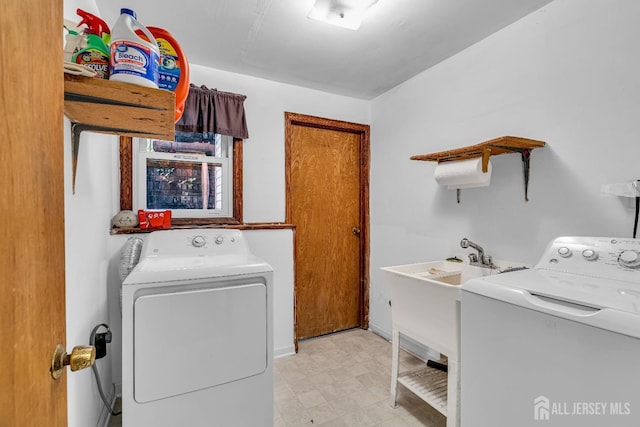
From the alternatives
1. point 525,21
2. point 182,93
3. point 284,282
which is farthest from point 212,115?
point 525,21

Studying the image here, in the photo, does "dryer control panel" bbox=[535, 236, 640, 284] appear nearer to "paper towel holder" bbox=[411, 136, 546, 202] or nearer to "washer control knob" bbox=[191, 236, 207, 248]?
"paper towel holder" bbox=[411, 136, 546, 202]

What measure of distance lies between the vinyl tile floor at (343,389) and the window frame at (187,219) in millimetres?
1297

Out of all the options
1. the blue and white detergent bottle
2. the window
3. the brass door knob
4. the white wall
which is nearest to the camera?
the brass door knob

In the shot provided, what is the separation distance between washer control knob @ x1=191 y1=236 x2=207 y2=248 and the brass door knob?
1.27m

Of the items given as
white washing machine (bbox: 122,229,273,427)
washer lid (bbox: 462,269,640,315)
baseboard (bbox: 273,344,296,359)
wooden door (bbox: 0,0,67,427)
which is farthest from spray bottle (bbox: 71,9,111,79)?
baseboard (bbox: 273,344,296,359)

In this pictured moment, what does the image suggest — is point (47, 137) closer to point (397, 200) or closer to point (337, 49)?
point (337, 49)

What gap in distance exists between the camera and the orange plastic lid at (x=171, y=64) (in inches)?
41.9

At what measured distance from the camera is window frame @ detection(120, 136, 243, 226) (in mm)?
2182

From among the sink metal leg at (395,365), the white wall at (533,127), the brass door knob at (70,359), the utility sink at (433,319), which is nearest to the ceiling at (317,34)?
the white wall at (533,127)

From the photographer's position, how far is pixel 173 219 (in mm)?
2395

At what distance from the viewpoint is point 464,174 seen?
1.92m

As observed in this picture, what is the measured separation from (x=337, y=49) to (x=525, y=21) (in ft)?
3.92

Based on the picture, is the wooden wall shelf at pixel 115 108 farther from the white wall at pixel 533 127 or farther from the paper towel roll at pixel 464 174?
the white wall at pixel 533 127

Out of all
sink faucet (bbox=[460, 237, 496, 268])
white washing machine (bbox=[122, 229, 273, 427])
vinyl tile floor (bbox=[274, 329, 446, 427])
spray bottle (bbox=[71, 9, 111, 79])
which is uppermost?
spray bottle (bbox=[71, 9, 111, 79])
